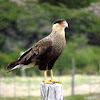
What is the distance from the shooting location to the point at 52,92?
362 centimetres

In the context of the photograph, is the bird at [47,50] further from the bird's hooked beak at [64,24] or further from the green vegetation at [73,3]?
the green vegetation at [73,3]

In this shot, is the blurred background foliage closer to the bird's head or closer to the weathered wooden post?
the bird's head

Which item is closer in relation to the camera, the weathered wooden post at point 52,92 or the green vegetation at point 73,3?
the weathered wooden post at point 52,92

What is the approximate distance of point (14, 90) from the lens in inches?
433

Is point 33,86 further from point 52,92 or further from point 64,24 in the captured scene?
point 52,92

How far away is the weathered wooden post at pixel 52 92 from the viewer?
3.59 meters

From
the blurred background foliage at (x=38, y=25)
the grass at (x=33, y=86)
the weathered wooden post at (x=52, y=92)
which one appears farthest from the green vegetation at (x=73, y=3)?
the weathered wooden post at (x=52, y=92)

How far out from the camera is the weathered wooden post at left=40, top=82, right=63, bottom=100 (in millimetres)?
3589

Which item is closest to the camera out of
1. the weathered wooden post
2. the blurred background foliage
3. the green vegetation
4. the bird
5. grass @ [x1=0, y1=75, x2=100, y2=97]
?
the weathered wooden post

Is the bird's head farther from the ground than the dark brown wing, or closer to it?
farther from the ground

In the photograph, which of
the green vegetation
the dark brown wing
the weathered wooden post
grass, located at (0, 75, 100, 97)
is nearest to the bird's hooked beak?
the dark brown wing

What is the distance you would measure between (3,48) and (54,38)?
661 inches

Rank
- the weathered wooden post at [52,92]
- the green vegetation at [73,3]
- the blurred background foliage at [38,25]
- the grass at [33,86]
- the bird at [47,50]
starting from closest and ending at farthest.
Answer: the weathered wooden post at [52,92] → the bird at [47,50] → the grass at [33,86] → the blurred background foliage at [38,25] → the green vegetation at [73,3]

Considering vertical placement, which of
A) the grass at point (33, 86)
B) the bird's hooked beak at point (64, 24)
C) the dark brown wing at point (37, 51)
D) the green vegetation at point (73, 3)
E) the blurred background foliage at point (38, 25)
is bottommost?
the grass at point (33, 86)
